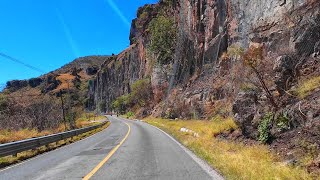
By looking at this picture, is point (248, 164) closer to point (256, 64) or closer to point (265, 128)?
point (265, 128)

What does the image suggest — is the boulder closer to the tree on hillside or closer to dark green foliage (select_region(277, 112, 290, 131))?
the tree on hillside

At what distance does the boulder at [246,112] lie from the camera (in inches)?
692

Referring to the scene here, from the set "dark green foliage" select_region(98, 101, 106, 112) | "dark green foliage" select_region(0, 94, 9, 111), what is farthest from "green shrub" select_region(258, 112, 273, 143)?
"dark green foliage" select_region(98, 101, 106, 112)

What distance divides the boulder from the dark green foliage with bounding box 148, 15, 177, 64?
54.7 meters

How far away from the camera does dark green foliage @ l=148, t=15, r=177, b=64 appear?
73312 mm

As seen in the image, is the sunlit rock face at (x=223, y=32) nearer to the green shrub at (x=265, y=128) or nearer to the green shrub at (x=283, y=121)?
the green shrub at (x=265, y=128)

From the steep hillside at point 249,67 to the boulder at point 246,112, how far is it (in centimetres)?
5

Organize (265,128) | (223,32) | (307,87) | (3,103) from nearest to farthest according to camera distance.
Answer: (265,128) → (307,87) → (223,32) → (3,103)

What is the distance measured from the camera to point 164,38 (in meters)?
73.9

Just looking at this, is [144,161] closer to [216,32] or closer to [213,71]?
[213,71]

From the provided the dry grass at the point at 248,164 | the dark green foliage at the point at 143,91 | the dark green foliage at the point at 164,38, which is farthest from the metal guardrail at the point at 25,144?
the dark green foliage at the point at 143,91

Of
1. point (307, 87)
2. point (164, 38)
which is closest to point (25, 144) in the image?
point (307, 87)

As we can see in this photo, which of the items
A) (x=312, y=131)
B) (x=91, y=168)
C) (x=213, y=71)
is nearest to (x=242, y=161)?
(x=312, y=131)

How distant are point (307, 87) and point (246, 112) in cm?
343
